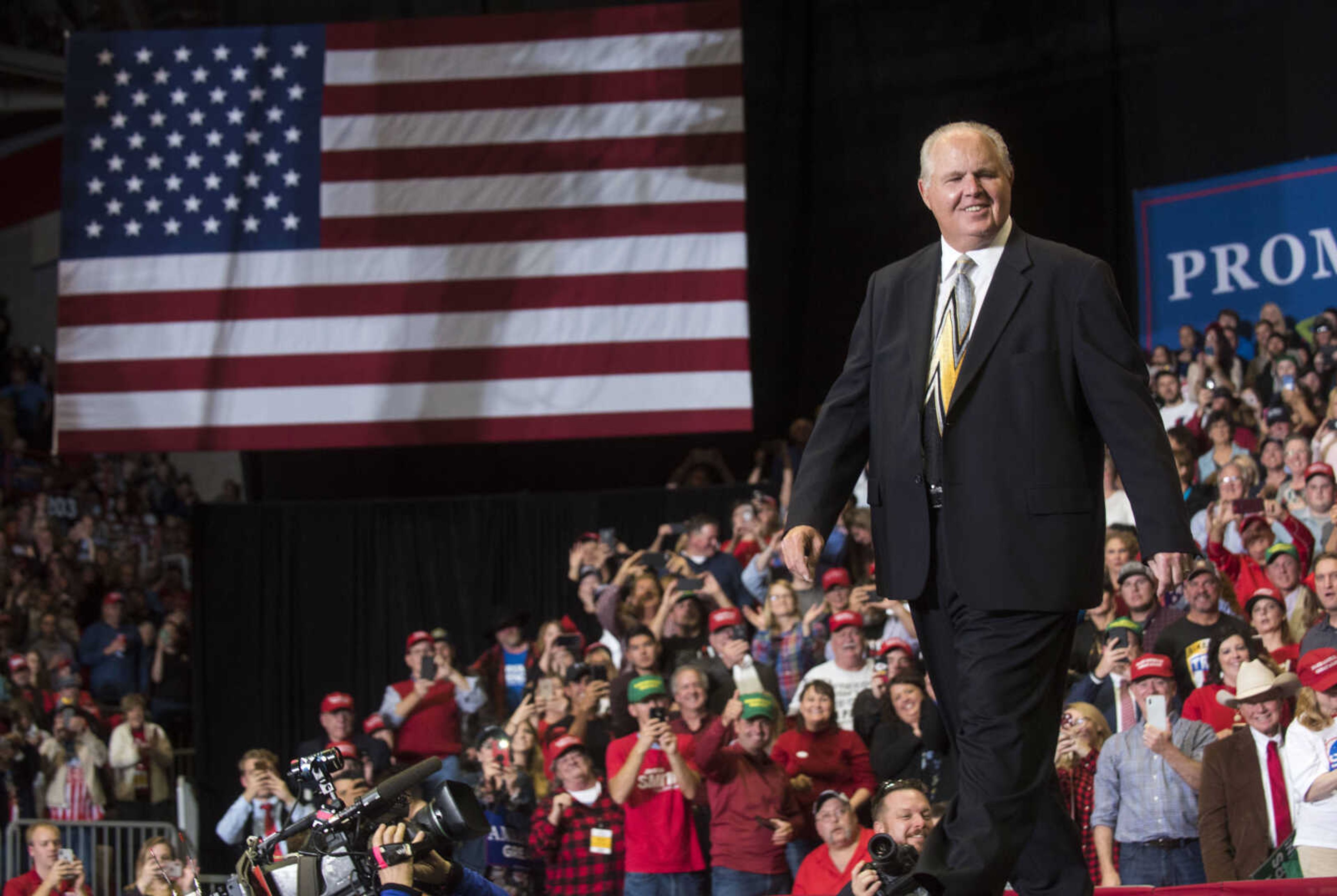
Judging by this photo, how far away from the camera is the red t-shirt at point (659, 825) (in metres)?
6.21

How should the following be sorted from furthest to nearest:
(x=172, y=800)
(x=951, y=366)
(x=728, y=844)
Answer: (x=172, y=800)
(x=728, y=844)
(x=951, y=366)

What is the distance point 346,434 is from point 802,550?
7.79 metres

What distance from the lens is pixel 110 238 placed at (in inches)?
402

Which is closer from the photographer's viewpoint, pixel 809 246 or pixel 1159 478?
pixel 1159 478

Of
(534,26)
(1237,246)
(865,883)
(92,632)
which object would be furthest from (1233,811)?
(92,632)

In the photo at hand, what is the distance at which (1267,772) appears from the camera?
5.32m

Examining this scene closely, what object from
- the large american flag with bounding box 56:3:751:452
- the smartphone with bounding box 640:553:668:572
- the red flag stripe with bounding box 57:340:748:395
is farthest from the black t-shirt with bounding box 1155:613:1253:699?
the red flag stripe with bounding box 57:340:748:395

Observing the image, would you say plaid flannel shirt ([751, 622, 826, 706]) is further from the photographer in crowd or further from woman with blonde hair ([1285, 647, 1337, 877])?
woman with blonde hair ([1285, 647, 1337, 877])

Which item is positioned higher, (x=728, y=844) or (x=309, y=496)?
(x=309, y=496)

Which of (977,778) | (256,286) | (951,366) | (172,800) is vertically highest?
(256,286)

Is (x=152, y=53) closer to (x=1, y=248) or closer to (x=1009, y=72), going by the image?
(x=1009, y=72)

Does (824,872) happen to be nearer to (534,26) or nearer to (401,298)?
(401,298)

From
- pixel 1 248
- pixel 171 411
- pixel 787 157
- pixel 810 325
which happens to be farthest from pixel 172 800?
pixel 1 248

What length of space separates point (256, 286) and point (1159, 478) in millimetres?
8614
